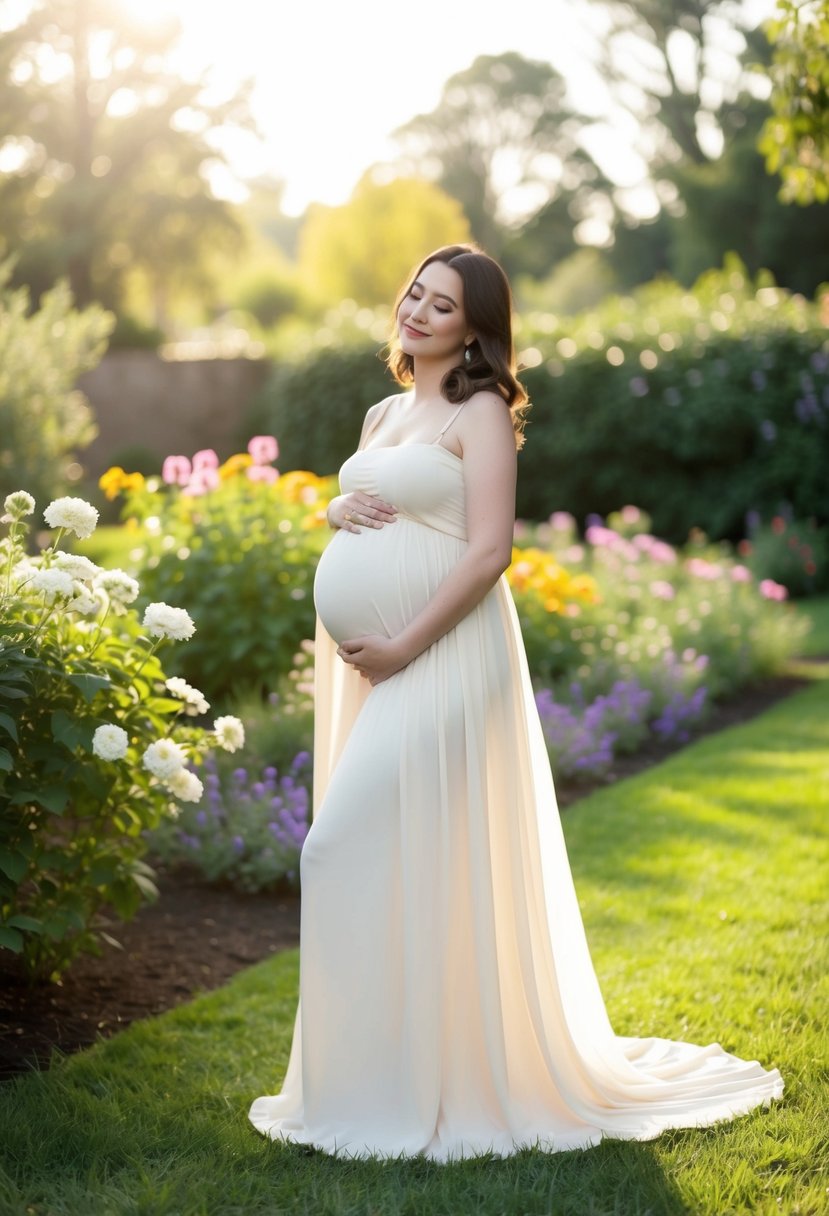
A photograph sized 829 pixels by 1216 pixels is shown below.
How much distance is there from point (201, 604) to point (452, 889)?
12.4 feet

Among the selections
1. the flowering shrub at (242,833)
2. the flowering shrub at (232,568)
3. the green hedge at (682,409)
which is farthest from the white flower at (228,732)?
the green hedge at (682,409)

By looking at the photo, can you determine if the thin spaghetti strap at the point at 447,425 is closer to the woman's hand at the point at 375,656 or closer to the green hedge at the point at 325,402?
the woman's hand at the point at 375,656

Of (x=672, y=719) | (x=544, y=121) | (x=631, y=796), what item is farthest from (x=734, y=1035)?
(x=544, y=121)

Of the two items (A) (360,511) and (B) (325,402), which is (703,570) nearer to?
(A) (360,511)

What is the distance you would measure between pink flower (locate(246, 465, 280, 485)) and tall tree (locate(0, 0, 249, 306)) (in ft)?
75.5

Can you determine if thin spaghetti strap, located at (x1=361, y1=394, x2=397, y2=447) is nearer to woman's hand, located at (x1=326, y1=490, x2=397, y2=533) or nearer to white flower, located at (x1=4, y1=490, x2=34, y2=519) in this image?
woman's hand, located at (x1=326, y1=490, x2=397, y2=533)

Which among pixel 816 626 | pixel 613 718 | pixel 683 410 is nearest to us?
pixel 613 718

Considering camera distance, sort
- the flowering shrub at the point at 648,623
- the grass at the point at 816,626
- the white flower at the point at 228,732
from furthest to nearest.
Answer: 1. the grass at the point at 816,626
2. the flowering shrub at the point at 648,623
3. the white flower at the point at 228,732

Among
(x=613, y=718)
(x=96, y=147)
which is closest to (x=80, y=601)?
(x=613, y=718)

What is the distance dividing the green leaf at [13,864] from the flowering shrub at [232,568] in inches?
119

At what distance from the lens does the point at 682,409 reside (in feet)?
45.8

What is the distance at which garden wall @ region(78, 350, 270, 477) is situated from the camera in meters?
20.0

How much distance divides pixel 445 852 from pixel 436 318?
4.12ft

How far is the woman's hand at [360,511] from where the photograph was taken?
3.02 m
